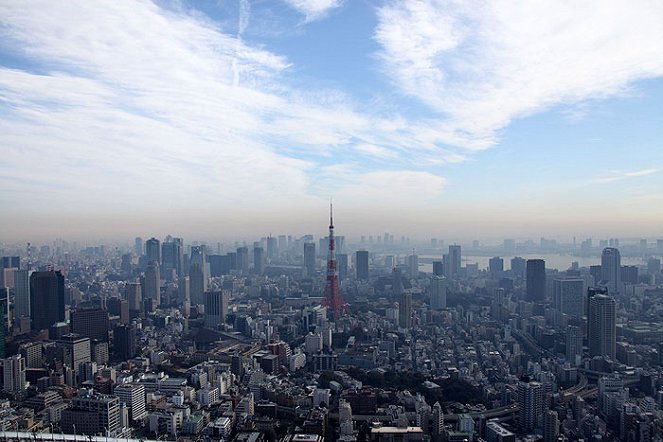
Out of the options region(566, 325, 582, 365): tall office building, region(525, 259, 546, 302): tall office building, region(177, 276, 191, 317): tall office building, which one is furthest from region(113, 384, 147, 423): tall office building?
region(525, 259, 546, 302): tall office building

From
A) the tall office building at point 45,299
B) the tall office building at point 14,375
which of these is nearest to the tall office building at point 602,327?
the tall office building at point 14,375

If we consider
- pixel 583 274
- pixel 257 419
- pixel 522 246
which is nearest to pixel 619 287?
pixel 583 274

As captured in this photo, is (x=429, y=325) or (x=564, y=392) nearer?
(x=564, y=392)

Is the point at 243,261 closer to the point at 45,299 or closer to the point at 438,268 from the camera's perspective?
the point at 438,268

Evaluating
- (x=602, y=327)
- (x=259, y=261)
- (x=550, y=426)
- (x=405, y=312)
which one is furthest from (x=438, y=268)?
(x=550, y=426)

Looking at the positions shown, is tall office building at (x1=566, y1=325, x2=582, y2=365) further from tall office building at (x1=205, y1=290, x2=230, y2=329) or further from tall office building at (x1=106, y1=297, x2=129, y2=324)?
tall office building at (x1=106, y1=297, x2=129, y2=324)

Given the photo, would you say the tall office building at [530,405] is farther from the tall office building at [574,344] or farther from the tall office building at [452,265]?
the tall office building at [452,265]

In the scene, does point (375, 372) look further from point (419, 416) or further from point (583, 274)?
point (583, 274)
